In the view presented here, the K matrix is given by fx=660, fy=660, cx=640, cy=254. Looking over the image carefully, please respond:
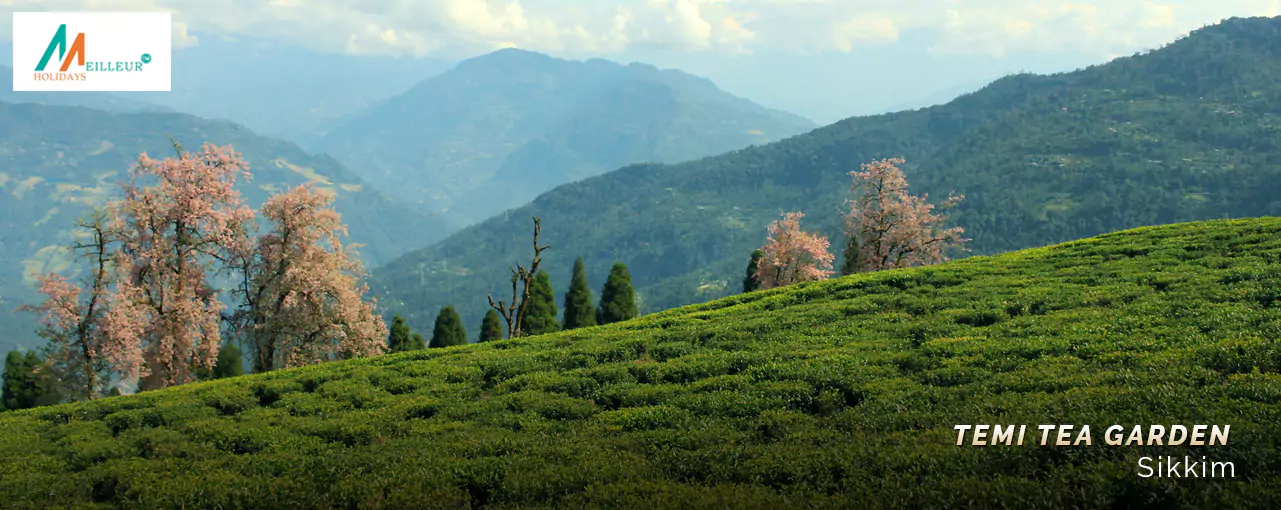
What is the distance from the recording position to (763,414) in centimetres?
1421

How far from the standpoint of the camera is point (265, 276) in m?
39.8

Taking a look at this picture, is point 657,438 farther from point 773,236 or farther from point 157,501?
point 773,236

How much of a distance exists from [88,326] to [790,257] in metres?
50.9

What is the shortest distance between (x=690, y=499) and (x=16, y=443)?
18.7 meters

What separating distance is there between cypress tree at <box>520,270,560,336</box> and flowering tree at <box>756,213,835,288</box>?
21763 mm

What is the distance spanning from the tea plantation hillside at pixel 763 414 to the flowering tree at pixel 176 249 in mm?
17570

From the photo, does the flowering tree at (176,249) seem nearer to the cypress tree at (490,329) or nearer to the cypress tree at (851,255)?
the cypress tree at (490,329)

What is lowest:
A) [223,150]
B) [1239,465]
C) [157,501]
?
[157,501]

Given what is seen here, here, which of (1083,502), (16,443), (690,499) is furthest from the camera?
(16,443)

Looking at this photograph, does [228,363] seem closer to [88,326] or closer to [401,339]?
[401,339]

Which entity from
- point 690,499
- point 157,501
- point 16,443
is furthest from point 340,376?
point 690,499

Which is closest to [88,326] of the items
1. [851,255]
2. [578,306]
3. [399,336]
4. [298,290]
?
[298,290]

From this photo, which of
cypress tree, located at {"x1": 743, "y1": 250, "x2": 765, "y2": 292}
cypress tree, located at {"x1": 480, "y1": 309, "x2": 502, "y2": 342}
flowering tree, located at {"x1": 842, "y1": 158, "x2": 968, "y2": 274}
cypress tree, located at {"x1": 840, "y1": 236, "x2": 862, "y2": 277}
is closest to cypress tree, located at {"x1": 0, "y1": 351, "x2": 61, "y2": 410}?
cypress tree, located at {"x1": 480, "y1": 309, "x2": 502, "y2": 342}

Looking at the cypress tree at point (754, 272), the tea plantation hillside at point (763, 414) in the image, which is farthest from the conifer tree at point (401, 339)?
the tea plantation hillside at point (763, 414)
